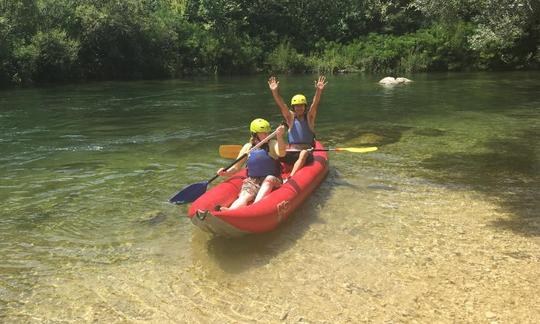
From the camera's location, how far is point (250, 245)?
4941 mm

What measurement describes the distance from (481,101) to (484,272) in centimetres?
1228

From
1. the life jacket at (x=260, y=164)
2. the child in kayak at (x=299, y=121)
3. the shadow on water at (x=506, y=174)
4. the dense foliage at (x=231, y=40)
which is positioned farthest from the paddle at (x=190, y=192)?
the dense foliage at (x=231, y=40)

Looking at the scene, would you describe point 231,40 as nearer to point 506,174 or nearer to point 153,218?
point 506,174

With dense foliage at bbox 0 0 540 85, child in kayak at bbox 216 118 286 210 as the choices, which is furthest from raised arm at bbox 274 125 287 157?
dense foliage at bbox 0 0 540 85

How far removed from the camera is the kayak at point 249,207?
4.50 m

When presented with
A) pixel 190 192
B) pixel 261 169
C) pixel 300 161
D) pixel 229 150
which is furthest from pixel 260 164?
pixel 229 150

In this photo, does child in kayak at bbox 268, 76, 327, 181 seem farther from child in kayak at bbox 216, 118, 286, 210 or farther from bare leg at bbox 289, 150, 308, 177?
child in kayak at bbox 216, 118, 286, 210

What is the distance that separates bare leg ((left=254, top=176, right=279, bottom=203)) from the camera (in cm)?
544

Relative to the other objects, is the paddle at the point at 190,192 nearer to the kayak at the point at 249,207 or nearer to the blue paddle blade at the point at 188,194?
the blue paddle blade at the point at 188,194

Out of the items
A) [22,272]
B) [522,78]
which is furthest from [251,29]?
[22,272]

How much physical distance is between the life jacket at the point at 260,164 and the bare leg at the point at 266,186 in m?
0.10

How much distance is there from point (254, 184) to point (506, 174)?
3.88 m

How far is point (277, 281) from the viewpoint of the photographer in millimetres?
4223

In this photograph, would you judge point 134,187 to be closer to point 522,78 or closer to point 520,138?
point 520,138
